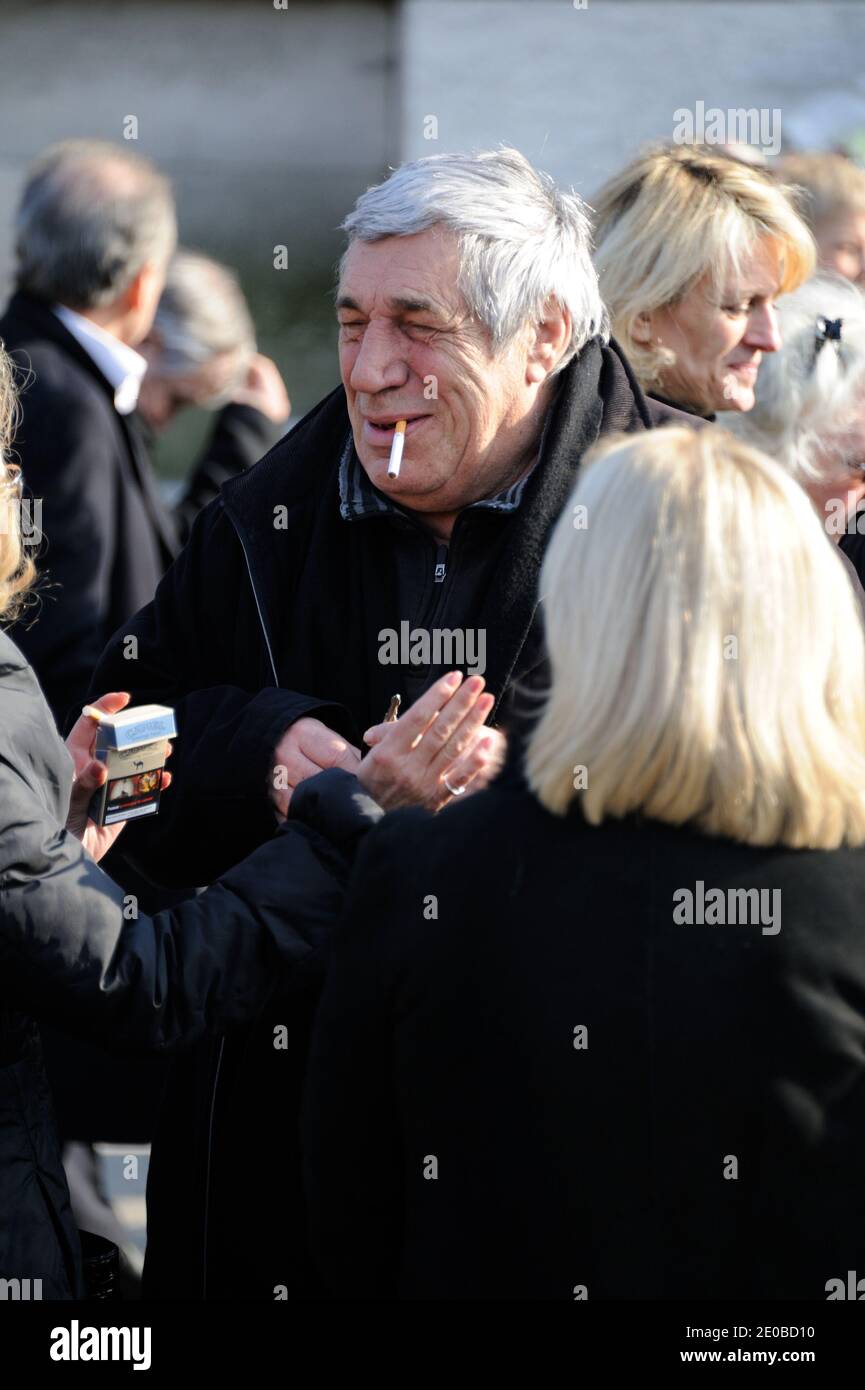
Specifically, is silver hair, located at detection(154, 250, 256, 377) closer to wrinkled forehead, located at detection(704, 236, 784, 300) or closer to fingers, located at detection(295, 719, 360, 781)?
wrinkled forehead, located at detection(704, 236, 784, 300)

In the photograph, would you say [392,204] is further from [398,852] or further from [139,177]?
[139,177]

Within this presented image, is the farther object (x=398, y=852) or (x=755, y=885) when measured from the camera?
(x=398, y=852)

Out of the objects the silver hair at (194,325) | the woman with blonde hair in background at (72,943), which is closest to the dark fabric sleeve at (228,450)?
the silver hair at (194,325)

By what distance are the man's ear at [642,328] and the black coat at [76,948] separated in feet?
5.52

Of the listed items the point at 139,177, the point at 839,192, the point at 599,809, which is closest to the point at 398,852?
the point at 599,809

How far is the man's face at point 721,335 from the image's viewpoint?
368 centimetres

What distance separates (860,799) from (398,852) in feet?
1.62

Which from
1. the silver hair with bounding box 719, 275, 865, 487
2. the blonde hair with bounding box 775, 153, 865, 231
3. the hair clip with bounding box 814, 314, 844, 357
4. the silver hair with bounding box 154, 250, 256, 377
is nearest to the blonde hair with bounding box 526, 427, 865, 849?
the silver hair with bounding box 719, 275, 865, 487

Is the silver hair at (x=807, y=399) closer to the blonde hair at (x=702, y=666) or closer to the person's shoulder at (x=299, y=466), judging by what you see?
the person's shoulder at (x=299, y=466)

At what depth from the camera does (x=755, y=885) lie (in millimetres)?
1890

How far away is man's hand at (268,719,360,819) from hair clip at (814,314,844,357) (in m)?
1.72

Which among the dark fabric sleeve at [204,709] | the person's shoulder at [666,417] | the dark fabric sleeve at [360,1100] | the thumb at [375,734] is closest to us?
the dark fabric sleeve at [360,1100]

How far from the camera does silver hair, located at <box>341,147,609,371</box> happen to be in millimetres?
2770
